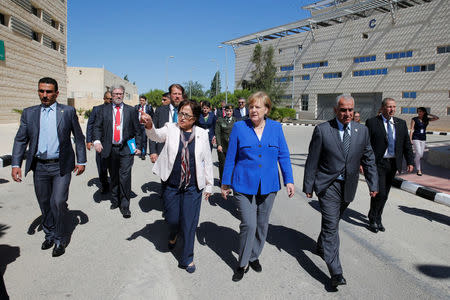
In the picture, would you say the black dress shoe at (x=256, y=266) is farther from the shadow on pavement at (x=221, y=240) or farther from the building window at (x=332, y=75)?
the building window at (x=332, y=75)

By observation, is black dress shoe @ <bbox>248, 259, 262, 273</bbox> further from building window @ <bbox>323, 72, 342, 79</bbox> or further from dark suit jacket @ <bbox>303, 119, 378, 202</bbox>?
building window @ <bbox>323, 72, 342, 79</bbox>

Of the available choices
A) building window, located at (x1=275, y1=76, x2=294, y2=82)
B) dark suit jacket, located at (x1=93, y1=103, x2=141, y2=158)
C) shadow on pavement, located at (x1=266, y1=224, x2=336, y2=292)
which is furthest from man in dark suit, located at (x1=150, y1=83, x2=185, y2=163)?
building window, located at (x1=275, y1=76, x2=294, y2=82)

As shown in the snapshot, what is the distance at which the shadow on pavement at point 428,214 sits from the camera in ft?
17.6

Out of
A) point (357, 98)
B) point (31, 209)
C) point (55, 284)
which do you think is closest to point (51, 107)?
point (55, 284)

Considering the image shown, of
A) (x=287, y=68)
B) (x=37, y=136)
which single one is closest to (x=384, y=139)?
(x=37, y=136)

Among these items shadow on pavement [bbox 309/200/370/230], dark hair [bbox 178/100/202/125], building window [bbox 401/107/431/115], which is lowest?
shadow on pavement [bbox 309/200/370/230]

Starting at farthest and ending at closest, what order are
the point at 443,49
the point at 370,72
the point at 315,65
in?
the point at 315,65 < the point at 370,72 < the point at 443,49

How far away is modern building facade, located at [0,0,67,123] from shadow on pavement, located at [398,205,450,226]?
25.3m

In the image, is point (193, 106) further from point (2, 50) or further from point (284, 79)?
point (284, 79)

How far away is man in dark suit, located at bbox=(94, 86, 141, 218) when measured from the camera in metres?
5.07

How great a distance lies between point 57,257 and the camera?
3.57 m

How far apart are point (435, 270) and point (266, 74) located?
161 ft

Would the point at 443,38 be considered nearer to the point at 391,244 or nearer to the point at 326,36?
the point at 326,36

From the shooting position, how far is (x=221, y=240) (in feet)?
13.8
